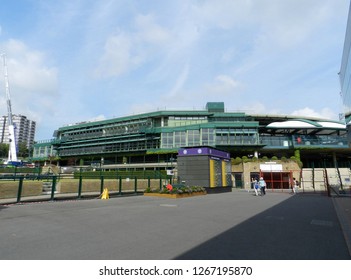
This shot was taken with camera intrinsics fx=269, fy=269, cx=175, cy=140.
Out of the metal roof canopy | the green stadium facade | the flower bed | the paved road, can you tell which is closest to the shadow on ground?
the paved road

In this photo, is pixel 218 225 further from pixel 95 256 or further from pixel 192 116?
pixel 192 116

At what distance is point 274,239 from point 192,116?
59982 mm

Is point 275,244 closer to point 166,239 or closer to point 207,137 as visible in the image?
point 166,239

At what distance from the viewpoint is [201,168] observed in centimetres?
2816

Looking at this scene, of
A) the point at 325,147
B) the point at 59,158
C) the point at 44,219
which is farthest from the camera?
the point at 59,158

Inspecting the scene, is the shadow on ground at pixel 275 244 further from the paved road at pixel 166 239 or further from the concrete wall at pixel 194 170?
the concrete wall at pixel 194 170

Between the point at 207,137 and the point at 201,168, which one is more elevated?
the point at 207,137

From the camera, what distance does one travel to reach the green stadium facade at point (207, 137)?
57.3 meters

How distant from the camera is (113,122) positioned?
75.4m

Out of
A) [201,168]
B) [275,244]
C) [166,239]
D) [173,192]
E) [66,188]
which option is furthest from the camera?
[201,168]

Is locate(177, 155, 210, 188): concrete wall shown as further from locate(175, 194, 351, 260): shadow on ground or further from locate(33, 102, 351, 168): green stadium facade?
locate(33, 102, 351, 168): green stadium facade

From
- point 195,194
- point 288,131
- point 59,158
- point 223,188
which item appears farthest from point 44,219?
point 59,158

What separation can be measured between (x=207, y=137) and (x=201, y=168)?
30276 millimetres

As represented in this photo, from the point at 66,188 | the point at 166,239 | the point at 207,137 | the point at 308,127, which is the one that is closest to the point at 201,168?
the point at 66,188
